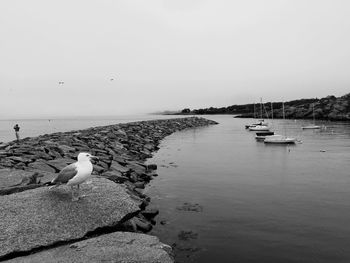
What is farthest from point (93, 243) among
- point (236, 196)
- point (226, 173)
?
point (226, 173)

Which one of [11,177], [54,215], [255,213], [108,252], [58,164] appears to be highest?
[11,177]

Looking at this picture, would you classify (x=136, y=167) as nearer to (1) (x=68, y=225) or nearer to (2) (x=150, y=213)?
(2) (x=150, y=213)

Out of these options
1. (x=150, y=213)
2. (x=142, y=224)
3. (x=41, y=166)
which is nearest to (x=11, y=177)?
(x=41, y=166)

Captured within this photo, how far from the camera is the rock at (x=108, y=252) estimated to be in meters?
7.65

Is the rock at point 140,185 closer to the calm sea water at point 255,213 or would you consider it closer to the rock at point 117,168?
the calm sea water at point 255,213

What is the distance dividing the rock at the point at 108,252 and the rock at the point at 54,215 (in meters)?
0.41

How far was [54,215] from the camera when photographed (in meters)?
9.08

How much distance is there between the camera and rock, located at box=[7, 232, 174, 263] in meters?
7.65

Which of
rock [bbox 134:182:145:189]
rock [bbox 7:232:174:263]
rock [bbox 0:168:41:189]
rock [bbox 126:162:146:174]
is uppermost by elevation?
rock [bbox 0:168:41:189]

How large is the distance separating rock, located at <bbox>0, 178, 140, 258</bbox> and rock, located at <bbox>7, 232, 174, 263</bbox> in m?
0.41

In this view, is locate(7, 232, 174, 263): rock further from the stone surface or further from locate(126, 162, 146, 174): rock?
locate(126, 162, 146, 174): rock

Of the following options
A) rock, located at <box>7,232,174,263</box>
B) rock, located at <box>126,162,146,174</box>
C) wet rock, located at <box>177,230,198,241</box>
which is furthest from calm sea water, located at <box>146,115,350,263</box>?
rock, located at <box>7,232,174,263</box>

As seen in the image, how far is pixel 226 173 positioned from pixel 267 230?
11.9 m

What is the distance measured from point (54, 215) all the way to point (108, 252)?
2.08m
